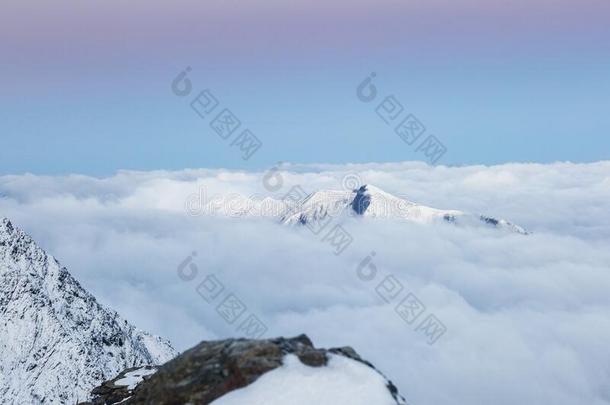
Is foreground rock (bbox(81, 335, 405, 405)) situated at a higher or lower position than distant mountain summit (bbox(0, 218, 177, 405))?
lower

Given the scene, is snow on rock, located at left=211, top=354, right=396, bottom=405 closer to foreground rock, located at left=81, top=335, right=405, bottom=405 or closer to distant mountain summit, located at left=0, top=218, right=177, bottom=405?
foreground rock, located at left=81, top=335, right=405, bottom=405

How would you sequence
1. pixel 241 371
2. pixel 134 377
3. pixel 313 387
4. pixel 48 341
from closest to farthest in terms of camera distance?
1. pixel 313 387
2. pixel 241 371
3. pixel 134 377
4. pixel 48 341

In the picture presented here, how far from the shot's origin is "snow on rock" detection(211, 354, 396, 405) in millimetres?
23391

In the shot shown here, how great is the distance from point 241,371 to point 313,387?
3.60 m

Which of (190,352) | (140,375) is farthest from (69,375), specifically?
(190,352)

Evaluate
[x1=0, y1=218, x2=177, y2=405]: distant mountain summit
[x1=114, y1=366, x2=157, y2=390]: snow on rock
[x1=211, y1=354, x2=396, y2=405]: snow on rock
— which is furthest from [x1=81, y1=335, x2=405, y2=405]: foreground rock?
[x1=0, y1=218, x2=177, y2=405]: distant mountain summit

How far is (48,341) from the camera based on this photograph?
7013 inches

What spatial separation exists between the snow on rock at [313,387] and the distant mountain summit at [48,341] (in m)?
161

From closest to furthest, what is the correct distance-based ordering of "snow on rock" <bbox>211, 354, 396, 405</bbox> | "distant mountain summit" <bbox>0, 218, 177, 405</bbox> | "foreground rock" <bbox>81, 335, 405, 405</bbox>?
"snow on rock" <bbox>211, 354, 396, 405</bbox>
"foreground rock" <bbox>81, 335, 405, 405</bbox>
"distant mountain summit" <bbox>0, 218, 177, 405</bbox>

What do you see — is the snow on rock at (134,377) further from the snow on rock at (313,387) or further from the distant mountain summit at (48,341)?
the distant mountain summit at (48,341)

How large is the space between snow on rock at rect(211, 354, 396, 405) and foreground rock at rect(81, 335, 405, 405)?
48mm

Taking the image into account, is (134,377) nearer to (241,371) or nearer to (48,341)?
(241,371)

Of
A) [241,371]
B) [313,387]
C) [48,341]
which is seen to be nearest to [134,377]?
[241,371]

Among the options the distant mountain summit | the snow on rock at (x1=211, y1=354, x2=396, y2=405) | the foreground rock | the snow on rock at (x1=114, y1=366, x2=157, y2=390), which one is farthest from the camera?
the distant mountain summit
